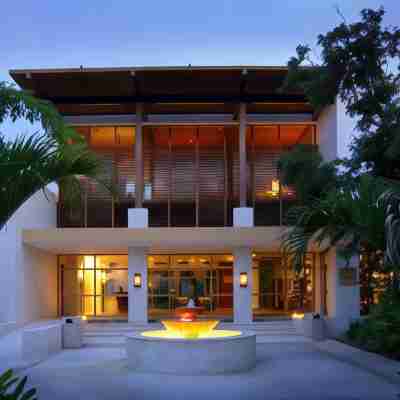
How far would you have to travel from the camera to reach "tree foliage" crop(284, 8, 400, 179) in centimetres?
1558

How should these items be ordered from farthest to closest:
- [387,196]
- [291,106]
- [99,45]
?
[99,45], [291,106], [387,196]

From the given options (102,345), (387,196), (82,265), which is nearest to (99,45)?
(82,265)

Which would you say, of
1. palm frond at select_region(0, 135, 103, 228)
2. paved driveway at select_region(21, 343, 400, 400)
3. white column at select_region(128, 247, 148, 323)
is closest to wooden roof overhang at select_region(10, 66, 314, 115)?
white column at select_region(128, 247, 148, 323)

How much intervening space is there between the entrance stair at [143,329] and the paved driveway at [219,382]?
4408mm

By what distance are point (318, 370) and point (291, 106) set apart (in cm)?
1477

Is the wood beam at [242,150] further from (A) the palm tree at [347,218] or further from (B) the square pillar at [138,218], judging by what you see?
(A) the palm tree at [347,218]

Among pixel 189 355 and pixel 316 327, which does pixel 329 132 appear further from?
pixel 189 355

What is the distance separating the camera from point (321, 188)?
18469 millimetres

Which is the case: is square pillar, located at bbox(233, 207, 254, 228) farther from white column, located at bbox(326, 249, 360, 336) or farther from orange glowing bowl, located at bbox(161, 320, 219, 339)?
orange glowing bowl, located at bbox(161, 320, 219, 339)

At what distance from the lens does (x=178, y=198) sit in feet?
91.2

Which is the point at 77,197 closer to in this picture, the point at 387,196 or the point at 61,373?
the point at 387,196

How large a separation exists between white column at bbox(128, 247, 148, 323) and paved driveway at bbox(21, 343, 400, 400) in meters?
7.70

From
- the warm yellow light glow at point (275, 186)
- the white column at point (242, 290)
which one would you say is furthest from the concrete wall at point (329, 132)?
the white column at point (242, 290)

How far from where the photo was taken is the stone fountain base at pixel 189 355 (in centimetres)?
1362
